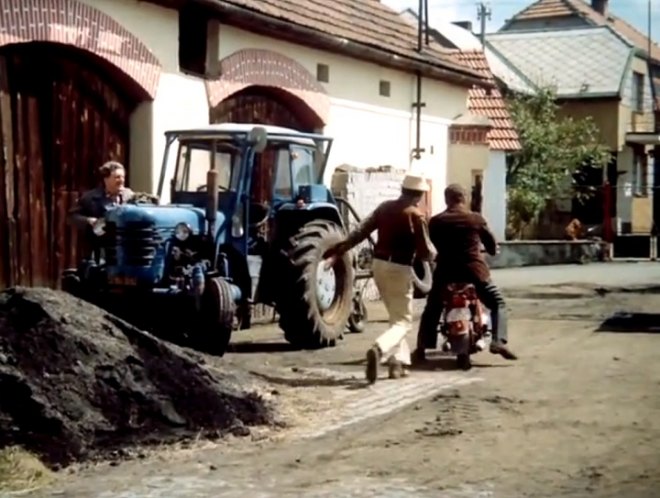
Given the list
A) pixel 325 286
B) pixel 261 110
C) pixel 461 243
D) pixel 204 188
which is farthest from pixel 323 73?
pixel 461 243

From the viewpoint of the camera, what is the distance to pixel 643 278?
2880 centimetres

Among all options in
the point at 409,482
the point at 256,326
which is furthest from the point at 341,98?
the point at 409,482

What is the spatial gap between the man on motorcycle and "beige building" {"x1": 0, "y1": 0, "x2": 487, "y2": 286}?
2.62 meters

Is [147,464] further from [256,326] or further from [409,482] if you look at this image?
[256,326]

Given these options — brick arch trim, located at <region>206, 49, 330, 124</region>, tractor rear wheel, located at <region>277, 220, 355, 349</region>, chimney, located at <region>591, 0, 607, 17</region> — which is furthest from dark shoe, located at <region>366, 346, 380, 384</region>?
chimney, located at <region>591, 0, 607, 17</region>

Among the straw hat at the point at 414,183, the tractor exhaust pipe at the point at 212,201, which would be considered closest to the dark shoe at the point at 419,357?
the straw hat at the point at 414,183

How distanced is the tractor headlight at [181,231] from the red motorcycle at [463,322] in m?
2.52

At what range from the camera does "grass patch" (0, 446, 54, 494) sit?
27.0 feet

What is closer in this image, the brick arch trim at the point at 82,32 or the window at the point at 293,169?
the brick arch trim at the point at 82,32

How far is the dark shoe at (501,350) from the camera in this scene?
13.8m

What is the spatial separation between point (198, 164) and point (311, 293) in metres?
1.95

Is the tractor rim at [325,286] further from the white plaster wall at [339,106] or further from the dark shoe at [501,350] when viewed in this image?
the white plaster wall at [339,106]

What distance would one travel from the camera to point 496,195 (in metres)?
37.9

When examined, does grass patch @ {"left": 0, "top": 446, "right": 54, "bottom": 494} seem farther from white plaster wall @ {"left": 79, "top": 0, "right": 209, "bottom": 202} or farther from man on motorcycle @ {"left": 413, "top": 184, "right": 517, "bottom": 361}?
white plaster wall @ {"left": 79, "top": 0, "right": 209, "bottom": 202}
